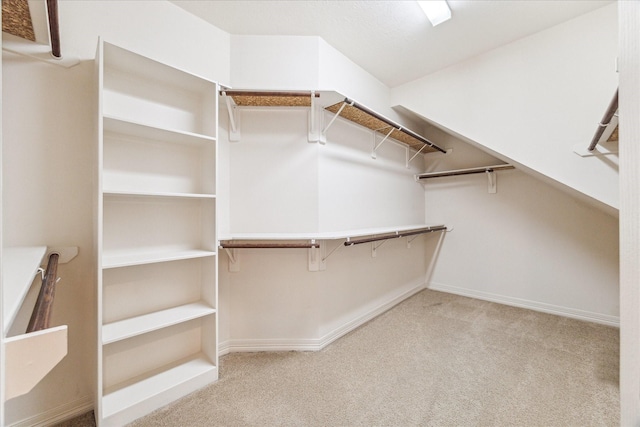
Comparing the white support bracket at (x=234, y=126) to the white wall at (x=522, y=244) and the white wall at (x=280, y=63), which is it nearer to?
the white wall at (x=280, y=63)

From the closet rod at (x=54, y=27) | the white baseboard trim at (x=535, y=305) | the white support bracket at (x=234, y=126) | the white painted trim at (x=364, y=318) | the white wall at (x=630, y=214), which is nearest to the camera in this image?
the white wall at (x=630, y=214)

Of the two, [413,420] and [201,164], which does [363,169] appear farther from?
[413,420]

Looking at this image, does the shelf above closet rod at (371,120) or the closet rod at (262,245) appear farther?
the shelf above closet rod at (371,120)

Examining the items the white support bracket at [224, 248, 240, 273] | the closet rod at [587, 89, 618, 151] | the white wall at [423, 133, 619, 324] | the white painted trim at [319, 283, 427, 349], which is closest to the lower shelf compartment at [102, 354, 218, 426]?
the white support bracket at [224, 248, 240, 273]

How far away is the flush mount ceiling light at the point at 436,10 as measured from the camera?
1.80 m

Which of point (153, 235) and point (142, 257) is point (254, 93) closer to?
point (153, 235)

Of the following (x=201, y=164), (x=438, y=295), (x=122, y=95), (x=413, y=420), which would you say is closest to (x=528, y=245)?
(x=438, y=295)

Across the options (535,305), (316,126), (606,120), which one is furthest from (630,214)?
(535,305)

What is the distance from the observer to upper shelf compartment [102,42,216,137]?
1.51m

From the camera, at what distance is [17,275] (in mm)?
880

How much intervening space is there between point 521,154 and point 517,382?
1.68 metres

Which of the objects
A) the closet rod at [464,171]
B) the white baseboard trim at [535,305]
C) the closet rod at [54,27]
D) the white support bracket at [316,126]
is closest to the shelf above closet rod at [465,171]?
the closet rod at [464,171]

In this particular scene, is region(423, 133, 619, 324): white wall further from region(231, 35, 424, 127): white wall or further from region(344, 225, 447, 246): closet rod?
region(231, 35, 424, 127): white wall

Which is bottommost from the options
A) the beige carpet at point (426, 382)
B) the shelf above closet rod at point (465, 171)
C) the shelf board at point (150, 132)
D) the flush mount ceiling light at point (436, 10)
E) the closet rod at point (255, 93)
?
the beige carpet at point (426, 382)
